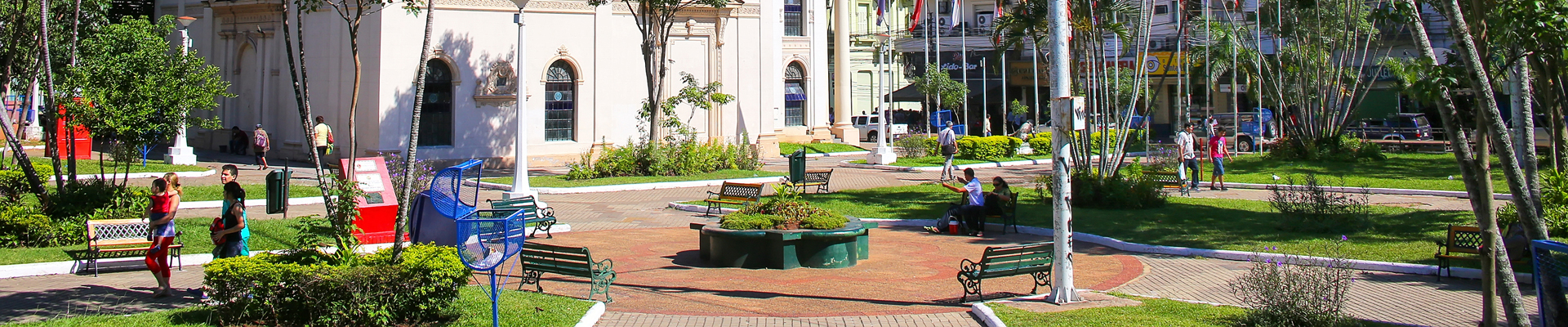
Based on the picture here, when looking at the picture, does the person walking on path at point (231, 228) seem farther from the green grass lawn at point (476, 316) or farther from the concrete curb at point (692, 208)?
the concrete curb at point (692, 208)

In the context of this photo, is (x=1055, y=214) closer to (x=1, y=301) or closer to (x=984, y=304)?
(x=984, y=304)

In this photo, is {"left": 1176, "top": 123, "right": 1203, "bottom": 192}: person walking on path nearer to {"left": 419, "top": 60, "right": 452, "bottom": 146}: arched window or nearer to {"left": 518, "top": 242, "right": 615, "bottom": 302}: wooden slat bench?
{"left": 518, "top": 242, "right": 615, "bottom": 302}: wooden slat bench

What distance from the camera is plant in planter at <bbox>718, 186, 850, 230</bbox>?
12266 millimetres

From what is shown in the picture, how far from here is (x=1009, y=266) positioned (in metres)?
10.1

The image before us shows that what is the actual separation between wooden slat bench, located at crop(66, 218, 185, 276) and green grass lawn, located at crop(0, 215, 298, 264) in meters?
0.50

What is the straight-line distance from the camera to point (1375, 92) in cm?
5088

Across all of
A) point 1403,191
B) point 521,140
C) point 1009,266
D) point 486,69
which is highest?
point 486,69

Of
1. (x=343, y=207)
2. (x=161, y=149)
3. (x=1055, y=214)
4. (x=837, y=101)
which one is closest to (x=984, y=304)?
(x=1055, y=214)

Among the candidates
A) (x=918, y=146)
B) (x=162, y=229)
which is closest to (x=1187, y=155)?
(x=918, y=146)

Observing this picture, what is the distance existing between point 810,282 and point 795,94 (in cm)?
3464

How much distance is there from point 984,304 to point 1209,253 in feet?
17.4

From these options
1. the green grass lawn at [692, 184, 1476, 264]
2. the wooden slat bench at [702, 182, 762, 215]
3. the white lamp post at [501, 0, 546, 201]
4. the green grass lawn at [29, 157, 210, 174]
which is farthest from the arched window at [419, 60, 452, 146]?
the wooden slat bench at [702, 182, 762, 215]

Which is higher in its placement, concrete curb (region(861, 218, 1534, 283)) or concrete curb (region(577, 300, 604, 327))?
concrete curb (region(861, 218, 1534, 283))

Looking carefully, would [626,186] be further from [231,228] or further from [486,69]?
[231,228]
